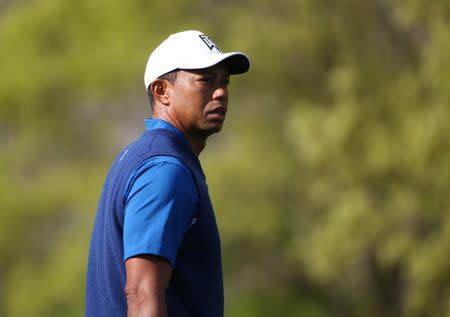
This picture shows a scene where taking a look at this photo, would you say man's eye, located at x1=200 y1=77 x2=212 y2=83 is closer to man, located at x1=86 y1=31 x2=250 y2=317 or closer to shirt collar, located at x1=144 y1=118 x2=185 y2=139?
man, located at x1=86 y1=31 x2=250 y2=317

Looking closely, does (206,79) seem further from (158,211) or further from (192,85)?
(158,211)

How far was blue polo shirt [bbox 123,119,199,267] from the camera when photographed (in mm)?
3172

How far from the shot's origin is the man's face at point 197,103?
363cm

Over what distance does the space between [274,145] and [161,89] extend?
15.0 meters

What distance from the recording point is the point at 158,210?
318 centimetres

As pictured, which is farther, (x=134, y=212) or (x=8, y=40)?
(x=8, y=40)

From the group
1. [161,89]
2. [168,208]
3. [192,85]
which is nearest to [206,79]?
[192,85]

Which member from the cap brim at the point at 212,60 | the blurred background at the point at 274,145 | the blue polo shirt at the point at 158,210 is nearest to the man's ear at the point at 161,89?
the cap brim at the point at 212,60

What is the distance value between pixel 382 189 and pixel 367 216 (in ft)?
2.41

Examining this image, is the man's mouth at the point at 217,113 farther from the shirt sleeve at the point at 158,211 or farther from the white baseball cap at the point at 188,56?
the shirt sleeve at the point at 158,211

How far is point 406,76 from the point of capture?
16188 mm

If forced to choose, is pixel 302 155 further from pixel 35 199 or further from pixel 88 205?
pixel 35 199

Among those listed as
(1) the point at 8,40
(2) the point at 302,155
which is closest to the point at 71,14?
(1) the point at 8,40

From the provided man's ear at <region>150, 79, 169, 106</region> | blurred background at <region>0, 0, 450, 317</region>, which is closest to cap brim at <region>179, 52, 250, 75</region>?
man's ear at <region>150, 79, 169, 106</region>
